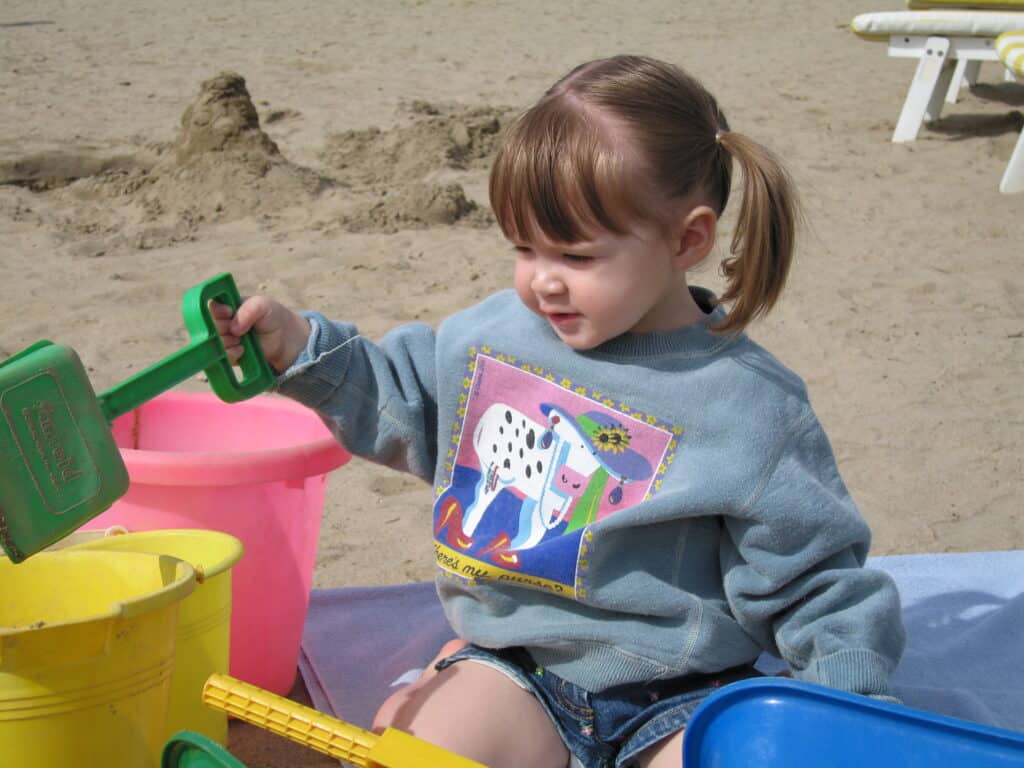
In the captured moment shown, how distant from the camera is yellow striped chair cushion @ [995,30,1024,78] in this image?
485 cm

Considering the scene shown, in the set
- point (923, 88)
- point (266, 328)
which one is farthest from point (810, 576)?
point (923, 88)

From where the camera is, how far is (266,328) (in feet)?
4.89

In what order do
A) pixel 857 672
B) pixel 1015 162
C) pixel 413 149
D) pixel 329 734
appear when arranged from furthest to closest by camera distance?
pixel 413 149 → pixel 1015 162 → pixel 857 672 → pixel 329 734

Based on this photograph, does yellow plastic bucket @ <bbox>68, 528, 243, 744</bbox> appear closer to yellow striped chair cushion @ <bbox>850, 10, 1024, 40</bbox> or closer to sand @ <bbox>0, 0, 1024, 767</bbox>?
sand @ <bbox>0, 0, 1024, 767</bbox>

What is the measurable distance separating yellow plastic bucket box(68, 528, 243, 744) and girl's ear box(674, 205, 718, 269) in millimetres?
668

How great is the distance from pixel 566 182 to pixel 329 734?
66cm

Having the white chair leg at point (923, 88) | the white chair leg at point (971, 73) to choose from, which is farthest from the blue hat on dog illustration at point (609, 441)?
the white chair leg at point (971, 73)

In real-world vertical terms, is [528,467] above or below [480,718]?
above

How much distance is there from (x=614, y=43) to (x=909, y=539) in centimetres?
622

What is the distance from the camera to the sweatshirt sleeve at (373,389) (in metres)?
1.55

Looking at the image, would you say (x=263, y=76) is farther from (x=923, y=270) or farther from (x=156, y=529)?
(x=156, y=529)

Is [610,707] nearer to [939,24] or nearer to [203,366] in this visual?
[203,366]

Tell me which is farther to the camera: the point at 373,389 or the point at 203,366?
the point at 373,389

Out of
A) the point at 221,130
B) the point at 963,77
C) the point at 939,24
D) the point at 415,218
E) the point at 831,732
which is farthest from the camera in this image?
the point at 963,77
